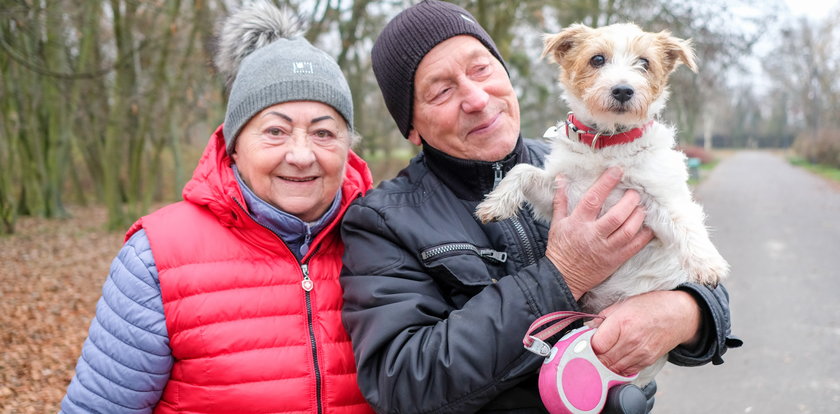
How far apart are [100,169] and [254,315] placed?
22.0m

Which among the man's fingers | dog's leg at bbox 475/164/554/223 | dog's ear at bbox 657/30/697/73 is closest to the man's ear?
dog's leg at bbox 475/164/554/223

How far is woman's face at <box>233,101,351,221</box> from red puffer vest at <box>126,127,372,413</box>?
0.43ft

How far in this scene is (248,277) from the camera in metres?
2.41

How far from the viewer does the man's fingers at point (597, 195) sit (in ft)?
7.70

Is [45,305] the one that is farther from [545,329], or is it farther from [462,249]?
[545,329]

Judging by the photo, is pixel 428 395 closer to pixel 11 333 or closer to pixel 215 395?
pixel 215 395

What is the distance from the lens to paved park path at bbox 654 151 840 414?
18.3ft

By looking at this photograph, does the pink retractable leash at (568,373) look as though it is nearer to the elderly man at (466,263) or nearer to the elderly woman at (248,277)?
the elderly man at (466,263)

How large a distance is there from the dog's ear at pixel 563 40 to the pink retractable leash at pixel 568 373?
1.37 m

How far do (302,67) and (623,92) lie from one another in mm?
1316

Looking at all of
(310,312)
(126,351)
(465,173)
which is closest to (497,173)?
(465,173)

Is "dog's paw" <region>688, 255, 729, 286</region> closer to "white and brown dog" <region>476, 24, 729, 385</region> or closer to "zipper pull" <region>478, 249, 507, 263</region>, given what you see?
"white and brown dog" <region>476, 24, 729, 385</region>

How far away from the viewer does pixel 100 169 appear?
2161 centimetres

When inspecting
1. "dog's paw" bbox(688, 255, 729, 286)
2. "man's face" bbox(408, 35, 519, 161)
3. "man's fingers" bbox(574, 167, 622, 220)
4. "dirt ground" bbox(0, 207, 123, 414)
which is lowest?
"dirt ground" bbox(0, 207, 123, 414)
